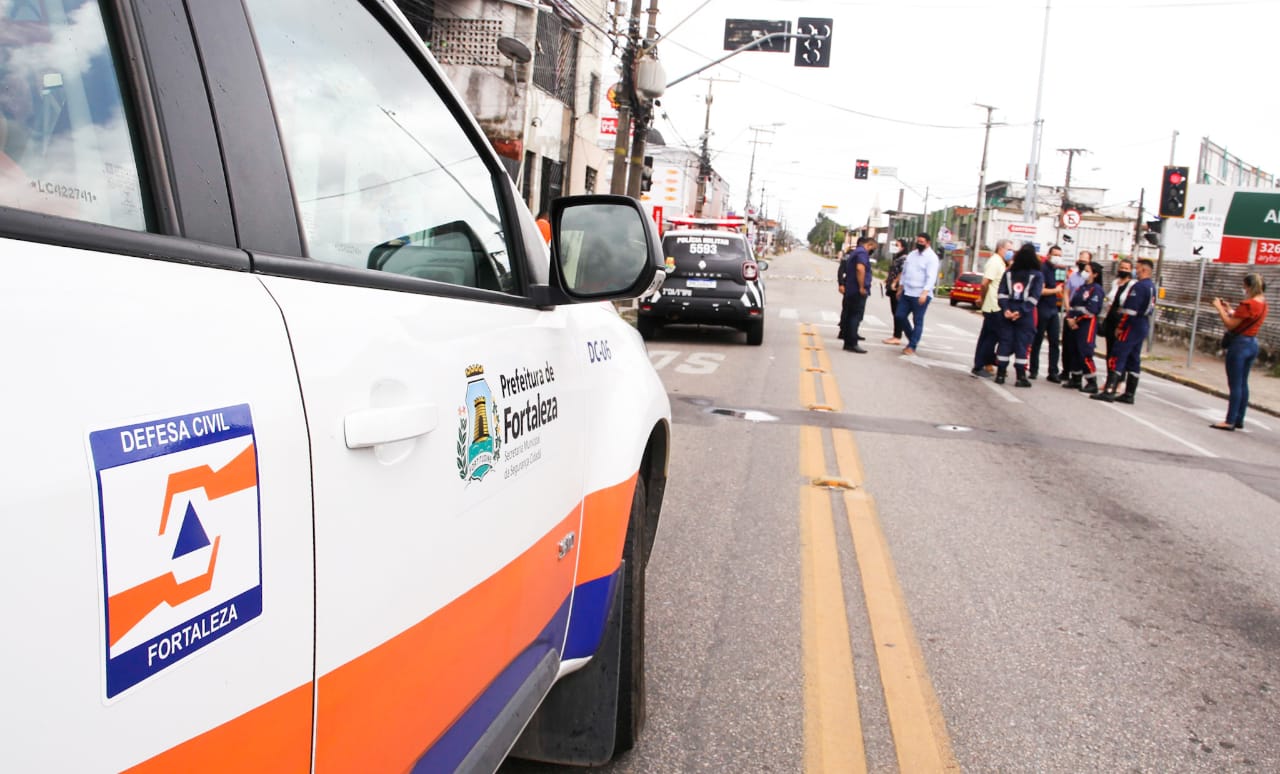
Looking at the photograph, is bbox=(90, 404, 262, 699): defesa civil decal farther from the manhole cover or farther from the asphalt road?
the manhole cover

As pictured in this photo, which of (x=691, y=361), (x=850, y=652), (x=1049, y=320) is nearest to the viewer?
(x=850, y=652)

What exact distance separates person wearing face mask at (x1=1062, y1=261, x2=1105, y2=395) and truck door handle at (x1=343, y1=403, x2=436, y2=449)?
524 inches

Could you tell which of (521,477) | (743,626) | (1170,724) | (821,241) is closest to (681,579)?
(743,626)

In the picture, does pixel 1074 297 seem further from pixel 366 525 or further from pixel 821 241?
pixel 821 241

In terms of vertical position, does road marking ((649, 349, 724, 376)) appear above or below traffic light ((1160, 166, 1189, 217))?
below

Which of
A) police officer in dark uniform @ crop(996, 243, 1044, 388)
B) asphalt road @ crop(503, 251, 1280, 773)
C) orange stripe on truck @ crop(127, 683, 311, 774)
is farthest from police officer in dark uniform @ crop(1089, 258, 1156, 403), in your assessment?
orange stripe on truck @ crop(127, 683, 311, 774)

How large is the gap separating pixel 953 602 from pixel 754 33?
20.6 metres

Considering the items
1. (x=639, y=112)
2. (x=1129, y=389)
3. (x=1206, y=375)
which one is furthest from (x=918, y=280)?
(x=639, y=112)

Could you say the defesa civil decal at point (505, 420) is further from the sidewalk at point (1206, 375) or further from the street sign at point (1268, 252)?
the street sign at point (1268, 252)

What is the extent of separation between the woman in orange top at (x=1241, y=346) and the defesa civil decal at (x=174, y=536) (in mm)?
12503

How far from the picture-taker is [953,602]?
4535 mm

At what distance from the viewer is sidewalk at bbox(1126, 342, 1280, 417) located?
15445 millimetres

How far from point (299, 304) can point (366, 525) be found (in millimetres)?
308

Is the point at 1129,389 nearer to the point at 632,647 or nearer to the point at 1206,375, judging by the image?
the point at 1206,375
